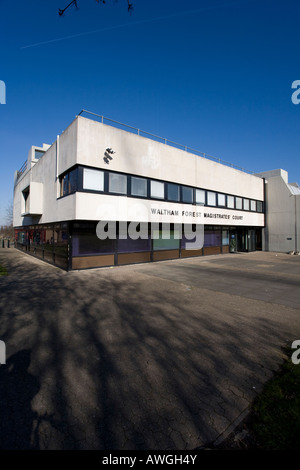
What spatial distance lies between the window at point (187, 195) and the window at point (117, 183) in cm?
511

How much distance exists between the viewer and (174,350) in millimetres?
3967

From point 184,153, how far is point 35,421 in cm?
1612

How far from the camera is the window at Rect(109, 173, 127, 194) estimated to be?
12.0 metres

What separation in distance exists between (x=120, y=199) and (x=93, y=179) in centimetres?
181

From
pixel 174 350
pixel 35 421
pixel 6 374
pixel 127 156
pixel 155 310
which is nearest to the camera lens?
pixel 35 421

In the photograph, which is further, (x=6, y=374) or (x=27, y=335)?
(x=27, y=335)

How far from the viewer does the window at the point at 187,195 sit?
628 inches

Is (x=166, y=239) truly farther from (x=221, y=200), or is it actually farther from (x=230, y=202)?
(x=230, y=202)

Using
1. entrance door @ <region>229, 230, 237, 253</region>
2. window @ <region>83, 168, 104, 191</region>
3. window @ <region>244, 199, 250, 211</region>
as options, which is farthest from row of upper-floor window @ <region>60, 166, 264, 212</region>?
window @ <region>244, 199, 250, 211</region>

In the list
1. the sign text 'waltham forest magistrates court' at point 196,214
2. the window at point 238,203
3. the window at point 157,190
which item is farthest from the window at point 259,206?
the window at point 157,190

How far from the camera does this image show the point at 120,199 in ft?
40.2

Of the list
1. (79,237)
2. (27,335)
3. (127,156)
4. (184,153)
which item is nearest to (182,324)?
(27,335)
